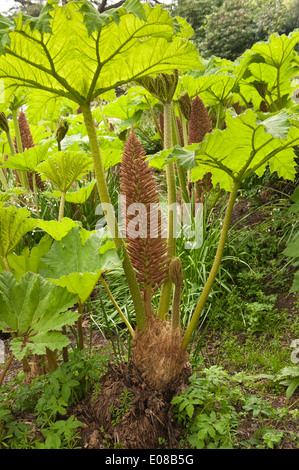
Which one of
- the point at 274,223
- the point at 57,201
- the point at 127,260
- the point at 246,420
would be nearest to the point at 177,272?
the point at 127,260

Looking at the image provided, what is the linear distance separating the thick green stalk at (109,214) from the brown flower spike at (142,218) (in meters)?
0.07

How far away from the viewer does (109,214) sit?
140 cm

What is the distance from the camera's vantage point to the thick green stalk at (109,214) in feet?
4.47

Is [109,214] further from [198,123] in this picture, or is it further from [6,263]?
[198,123]

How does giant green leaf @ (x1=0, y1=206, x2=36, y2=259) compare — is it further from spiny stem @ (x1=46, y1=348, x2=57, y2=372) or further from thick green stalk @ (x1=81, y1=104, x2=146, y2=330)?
spiny stem @ (x1=46, y1=348, x2=57, y2=372)

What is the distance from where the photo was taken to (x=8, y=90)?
4.69ft

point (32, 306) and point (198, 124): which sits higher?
point (198, 124)

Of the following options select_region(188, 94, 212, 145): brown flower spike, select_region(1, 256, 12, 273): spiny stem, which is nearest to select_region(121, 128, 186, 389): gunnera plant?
select_region(1, 256, 12, 273): spiny stem

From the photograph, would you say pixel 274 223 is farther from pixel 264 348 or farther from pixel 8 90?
pixel 8 90

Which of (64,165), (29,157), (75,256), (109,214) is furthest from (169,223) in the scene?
(29,157)

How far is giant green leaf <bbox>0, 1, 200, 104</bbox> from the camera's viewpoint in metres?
1.15

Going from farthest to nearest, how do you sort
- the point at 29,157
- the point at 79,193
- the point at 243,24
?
the point at 243,24 → the point at 29,157 → the point at 79,193

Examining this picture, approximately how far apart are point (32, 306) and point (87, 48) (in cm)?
88

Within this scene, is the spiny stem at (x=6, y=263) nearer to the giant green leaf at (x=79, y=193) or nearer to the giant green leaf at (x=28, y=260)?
the giant green leaf at (x=28, y=260)
